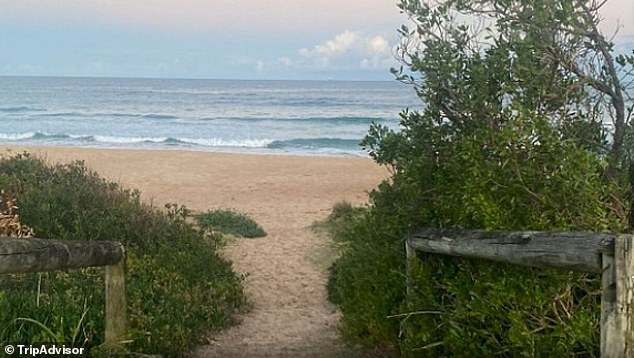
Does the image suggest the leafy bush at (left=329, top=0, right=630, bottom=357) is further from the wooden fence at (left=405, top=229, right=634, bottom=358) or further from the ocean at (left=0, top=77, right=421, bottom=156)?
the ocean at (left=0, top=77, right=421, bottom=156)

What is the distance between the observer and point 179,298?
6395mm

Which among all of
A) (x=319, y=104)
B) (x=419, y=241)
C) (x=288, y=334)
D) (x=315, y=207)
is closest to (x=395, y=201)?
(x=419, y=241)

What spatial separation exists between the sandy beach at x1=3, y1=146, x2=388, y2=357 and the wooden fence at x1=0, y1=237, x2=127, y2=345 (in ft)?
4.09

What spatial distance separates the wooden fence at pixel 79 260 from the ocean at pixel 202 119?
18.3 metres

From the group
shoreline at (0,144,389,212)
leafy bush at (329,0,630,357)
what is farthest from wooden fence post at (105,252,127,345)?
shoreline at (0,144,389,212)

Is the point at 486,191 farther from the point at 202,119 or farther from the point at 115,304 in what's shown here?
the point at 202,119

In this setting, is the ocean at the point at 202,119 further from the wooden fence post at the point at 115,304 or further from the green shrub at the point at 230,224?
the wooden fence post at the point at 115,304

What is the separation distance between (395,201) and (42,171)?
6476 millimetres

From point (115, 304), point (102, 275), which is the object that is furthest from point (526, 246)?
point (102, 275)

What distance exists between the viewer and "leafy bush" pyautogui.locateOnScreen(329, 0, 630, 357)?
11.3ft

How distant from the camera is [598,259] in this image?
267 centimetres

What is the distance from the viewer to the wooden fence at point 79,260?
11.2 feet

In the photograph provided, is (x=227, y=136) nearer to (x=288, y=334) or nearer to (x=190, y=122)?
(x=190, y=122)

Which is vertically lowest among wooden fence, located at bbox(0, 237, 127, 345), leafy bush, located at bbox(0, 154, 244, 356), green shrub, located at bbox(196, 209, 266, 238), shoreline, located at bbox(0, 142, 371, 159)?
shoreline, located at bbox(0, 142, 371, 159)
